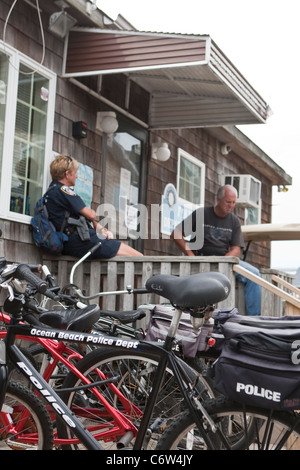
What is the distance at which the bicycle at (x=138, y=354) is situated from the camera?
2.14m

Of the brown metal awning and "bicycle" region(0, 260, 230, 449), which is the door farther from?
"bicycle" region(0, 260, 230, 449)

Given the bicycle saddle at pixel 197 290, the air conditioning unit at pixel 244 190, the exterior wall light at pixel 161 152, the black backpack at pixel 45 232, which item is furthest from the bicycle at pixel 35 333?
the air conditioning unit at pixel 244 190

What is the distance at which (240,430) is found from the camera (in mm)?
2164

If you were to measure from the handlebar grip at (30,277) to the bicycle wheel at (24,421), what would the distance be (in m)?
0.46

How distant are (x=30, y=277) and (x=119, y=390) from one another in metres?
0.88

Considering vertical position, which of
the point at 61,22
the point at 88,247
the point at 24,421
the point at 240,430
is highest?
the point at 61,22

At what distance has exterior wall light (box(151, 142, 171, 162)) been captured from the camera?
277 inches

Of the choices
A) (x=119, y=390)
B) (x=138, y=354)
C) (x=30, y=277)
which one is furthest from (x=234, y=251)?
(x=30, y=277)

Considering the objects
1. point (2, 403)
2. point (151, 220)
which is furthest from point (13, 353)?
point (151, 220)

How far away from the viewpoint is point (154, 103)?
695 centimetres

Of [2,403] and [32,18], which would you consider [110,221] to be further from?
[2,403]

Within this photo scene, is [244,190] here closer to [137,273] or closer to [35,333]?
[137,273]

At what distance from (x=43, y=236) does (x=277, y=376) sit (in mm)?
3178

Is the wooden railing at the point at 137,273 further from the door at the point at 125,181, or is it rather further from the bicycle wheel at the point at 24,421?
the bicycle wheel at the point at 24,421
